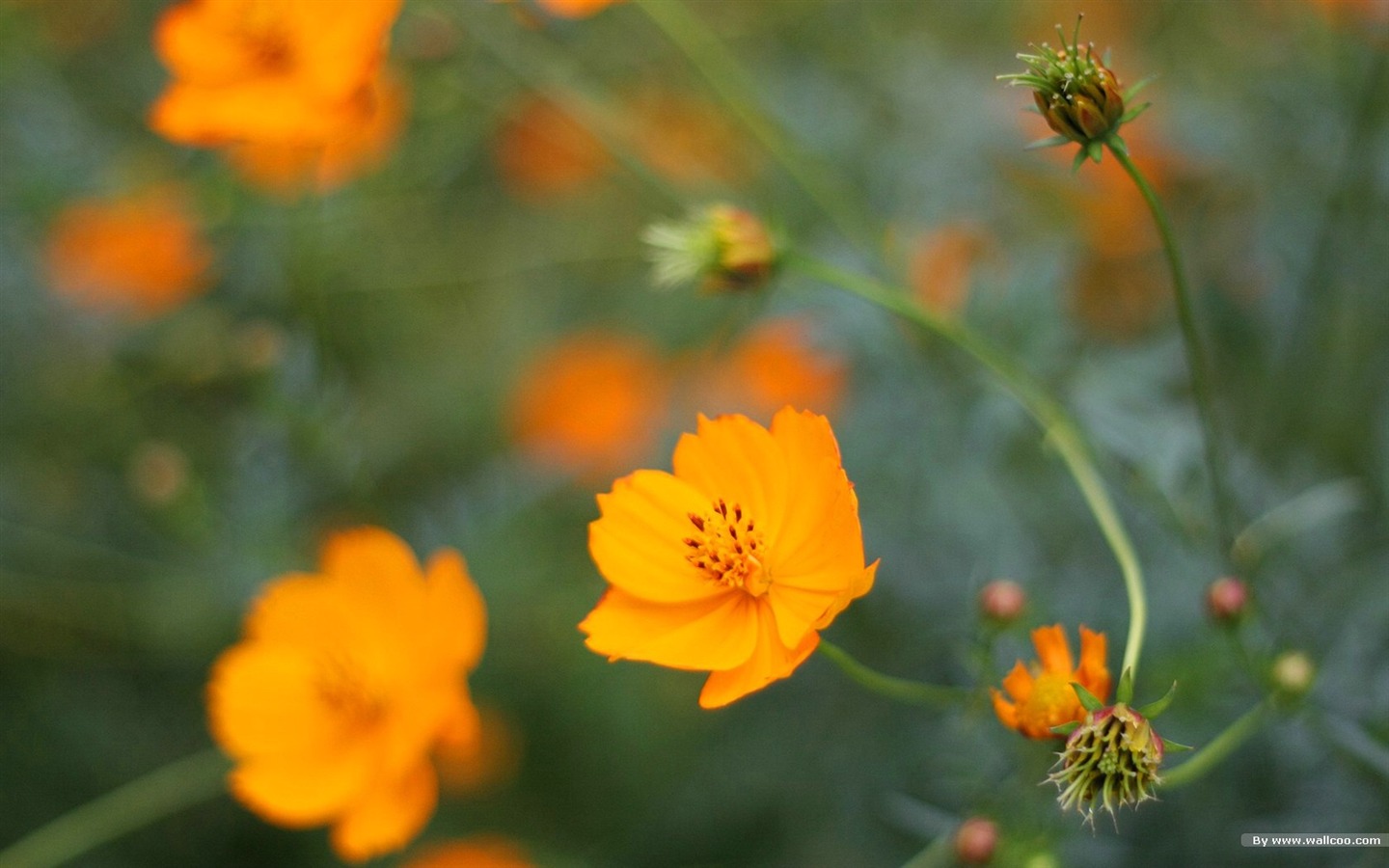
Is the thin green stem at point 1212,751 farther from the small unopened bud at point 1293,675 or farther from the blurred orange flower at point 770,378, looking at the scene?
the blurred orange flower at point 770,378

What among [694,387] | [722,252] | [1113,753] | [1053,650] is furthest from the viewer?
[694,387]

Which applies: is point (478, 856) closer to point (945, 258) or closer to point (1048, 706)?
point (1048, 706)

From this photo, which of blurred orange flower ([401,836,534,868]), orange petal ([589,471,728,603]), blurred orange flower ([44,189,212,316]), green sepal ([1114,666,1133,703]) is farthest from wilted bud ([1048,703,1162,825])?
blurred orange flower ([44,189,212,316])

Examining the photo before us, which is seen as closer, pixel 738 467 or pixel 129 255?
pixel 738 467

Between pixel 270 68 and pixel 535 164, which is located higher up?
pixel 535 164

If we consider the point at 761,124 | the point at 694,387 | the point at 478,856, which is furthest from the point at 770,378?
the point at 478,856

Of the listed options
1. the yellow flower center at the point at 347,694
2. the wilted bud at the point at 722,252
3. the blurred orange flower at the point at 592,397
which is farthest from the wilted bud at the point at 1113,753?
the blurred orange flower at the point at 592,397

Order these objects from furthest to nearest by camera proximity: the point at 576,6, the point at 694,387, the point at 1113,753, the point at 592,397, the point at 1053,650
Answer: the point at 592,397, the point at 694,387, the point at 576,6, the point at 1053,650, the point at 1113,753
